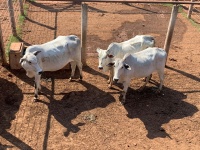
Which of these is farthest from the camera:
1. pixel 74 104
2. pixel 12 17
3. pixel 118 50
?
pixel 12 17

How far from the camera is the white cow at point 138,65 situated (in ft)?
27.1

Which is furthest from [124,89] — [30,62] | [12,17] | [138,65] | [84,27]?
[12,17]

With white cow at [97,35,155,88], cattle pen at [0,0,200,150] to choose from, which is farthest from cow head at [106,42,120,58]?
cattle pen at [0,0,200,150]

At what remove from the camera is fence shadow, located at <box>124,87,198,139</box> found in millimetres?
8141

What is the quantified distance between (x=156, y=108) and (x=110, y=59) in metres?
1.89

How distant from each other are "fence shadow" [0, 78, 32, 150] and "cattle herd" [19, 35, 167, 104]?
637 millimetres

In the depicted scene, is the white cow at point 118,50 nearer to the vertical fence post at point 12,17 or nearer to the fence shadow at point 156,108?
the fence shadow at point 156,108

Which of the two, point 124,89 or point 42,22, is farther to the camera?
point 42,22

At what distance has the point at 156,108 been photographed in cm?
874

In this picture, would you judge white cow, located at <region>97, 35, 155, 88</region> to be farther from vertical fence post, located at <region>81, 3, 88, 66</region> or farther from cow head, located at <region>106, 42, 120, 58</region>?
vertical fence post, located at <region>81, 3, 88, 66</region>

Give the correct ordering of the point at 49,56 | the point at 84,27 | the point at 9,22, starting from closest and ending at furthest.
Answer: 1. the point at 49,56
2. the point at 84,27
3. the point at 9,22

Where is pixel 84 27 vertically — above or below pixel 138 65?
above

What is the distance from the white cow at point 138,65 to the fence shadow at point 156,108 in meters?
0.48

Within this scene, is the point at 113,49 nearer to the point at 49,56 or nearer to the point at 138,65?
the point at 138,65
